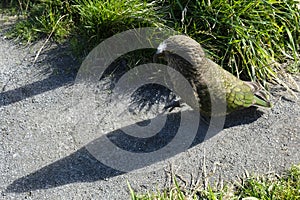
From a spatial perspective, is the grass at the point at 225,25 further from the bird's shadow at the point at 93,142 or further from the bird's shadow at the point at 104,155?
the bird's shadow at the point at 104,155

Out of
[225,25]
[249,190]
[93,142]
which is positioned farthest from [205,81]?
[93,142]

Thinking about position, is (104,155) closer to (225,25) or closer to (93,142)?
(93,142)

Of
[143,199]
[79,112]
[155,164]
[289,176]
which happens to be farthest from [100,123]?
[289,176]

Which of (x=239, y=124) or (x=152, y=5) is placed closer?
(x=239, y=124)

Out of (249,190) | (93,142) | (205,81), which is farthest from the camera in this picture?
(93,142)

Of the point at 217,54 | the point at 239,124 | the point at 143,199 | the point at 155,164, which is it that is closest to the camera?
the point at 143,199

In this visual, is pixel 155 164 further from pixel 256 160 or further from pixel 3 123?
pixel 3 123

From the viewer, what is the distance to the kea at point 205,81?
12.2 ft

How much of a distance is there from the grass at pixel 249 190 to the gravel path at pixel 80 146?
0.27 feet

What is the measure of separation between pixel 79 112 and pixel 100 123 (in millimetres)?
204

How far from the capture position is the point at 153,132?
4004 mm

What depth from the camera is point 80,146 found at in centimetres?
391

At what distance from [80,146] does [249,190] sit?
124 centimetres

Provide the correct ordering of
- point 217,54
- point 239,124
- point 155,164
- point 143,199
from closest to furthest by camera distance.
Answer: point 143,199 < point 155,164 < point 239,124 < point 217,54
